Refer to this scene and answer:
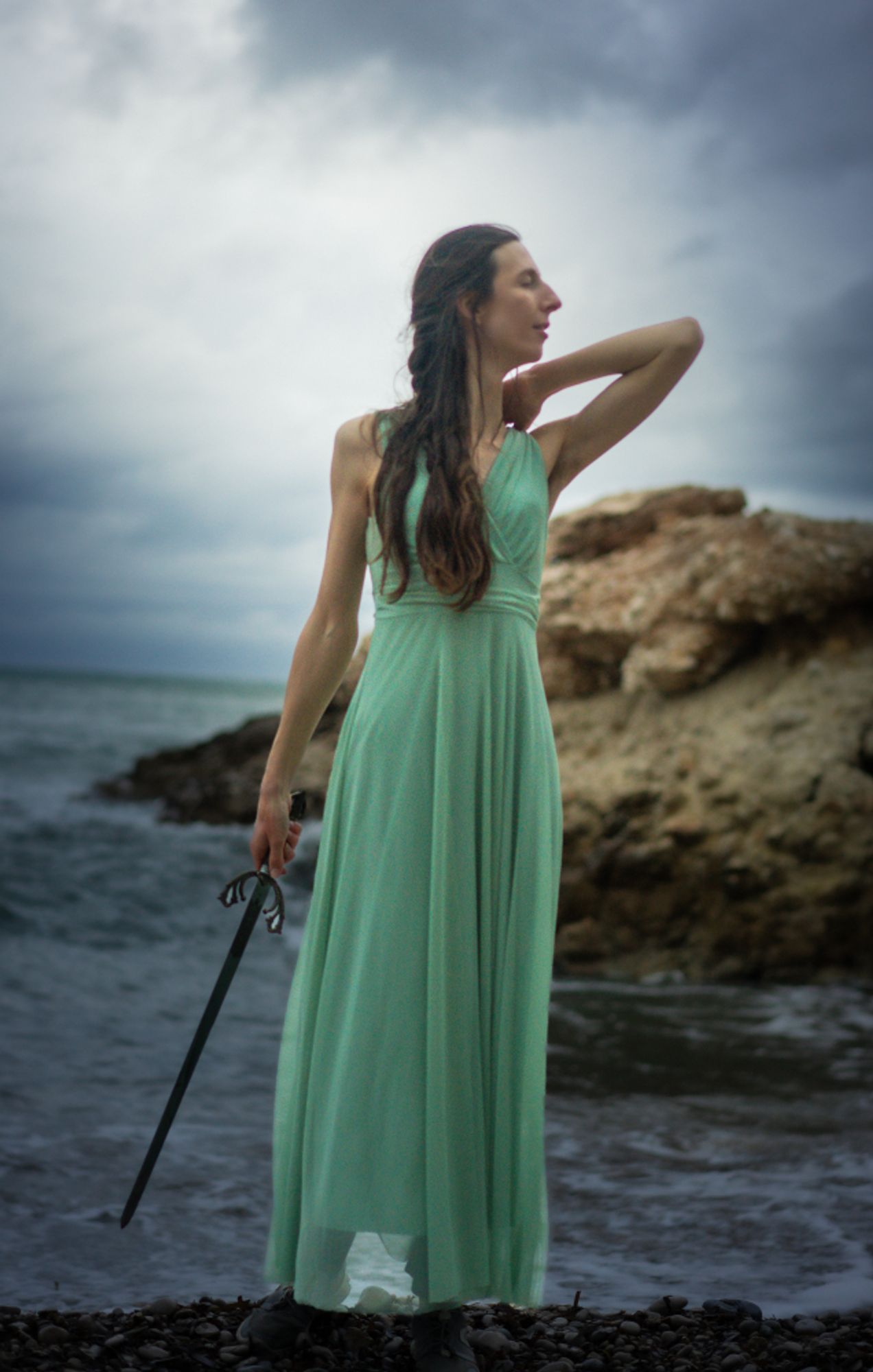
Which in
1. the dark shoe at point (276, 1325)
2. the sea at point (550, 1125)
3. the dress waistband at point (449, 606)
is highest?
the dress waistband at point (449, 606)

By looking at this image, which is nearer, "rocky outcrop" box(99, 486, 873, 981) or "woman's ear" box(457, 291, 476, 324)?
"woman's ear" box(457, 291, 476, 324)

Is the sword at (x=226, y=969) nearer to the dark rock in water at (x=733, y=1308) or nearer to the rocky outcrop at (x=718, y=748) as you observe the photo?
the dark rock in water at (x=733, y=1308)

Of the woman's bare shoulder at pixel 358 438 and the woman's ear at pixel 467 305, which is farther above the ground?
the woman's ear at pixel 467 305

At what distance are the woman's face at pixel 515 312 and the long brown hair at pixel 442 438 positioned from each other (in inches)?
0.9

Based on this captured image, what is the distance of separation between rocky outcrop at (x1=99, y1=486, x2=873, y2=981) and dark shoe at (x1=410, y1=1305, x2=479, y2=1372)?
4.70 metres

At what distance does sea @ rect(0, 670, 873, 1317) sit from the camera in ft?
11.1

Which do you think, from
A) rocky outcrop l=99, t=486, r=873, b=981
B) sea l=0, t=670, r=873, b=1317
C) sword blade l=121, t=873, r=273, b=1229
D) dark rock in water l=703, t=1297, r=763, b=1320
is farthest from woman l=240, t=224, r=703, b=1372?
rocky outcrop l=99, t=486, r=873, b=981

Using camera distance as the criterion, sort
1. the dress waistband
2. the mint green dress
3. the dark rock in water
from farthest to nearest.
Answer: the dark rock in water < the dress waistband < the mint green dress

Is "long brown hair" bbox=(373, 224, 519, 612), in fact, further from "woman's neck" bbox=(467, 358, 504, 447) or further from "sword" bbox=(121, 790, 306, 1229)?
"sword" bbox=(121, 790, 306, 1229)

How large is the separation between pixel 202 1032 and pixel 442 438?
1.32 m

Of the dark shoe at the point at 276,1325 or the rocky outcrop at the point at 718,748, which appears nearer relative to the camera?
the dark shoe at the point at 276,1325

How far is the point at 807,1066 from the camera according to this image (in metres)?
5.55

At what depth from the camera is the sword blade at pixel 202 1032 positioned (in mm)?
2619

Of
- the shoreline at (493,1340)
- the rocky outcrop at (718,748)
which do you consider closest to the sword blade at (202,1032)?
the shoreline at (493,1340)
